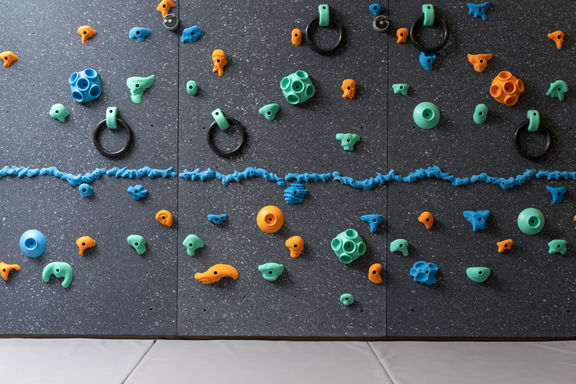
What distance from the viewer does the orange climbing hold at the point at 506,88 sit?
1444 millimetres

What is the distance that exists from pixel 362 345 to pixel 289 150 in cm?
75

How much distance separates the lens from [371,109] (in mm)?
1489

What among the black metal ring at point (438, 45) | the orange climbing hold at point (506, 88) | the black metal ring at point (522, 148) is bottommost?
the black metal ring at point (522, 148)

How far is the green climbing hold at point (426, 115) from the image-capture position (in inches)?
57.2

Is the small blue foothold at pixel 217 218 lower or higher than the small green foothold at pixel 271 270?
higher

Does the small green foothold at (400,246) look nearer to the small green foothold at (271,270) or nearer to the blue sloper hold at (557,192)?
the small green foothold at (271,270)

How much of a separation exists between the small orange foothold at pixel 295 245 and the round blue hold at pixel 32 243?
0.91 m

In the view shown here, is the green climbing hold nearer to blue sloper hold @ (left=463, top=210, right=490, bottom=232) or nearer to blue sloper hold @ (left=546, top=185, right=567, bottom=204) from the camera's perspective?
blue sloper hold @ (left=463, top=210, right=490, bottom=232)

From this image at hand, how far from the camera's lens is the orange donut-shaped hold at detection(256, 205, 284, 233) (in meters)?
1.46

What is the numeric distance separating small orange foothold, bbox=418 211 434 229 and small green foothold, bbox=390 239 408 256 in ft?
0.31

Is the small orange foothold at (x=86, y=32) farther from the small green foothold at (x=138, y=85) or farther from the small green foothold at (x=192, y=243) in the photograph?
the small green foothold at (x=192, y=243)

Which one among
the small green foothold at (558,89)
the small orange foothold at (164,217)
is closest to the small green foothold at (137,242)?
the small orange foothold at (164,217)

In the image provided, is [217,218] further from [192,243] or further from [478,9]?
[478,9]

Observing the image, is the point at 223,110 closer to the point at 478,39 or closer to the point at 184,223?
the point at 184,223
